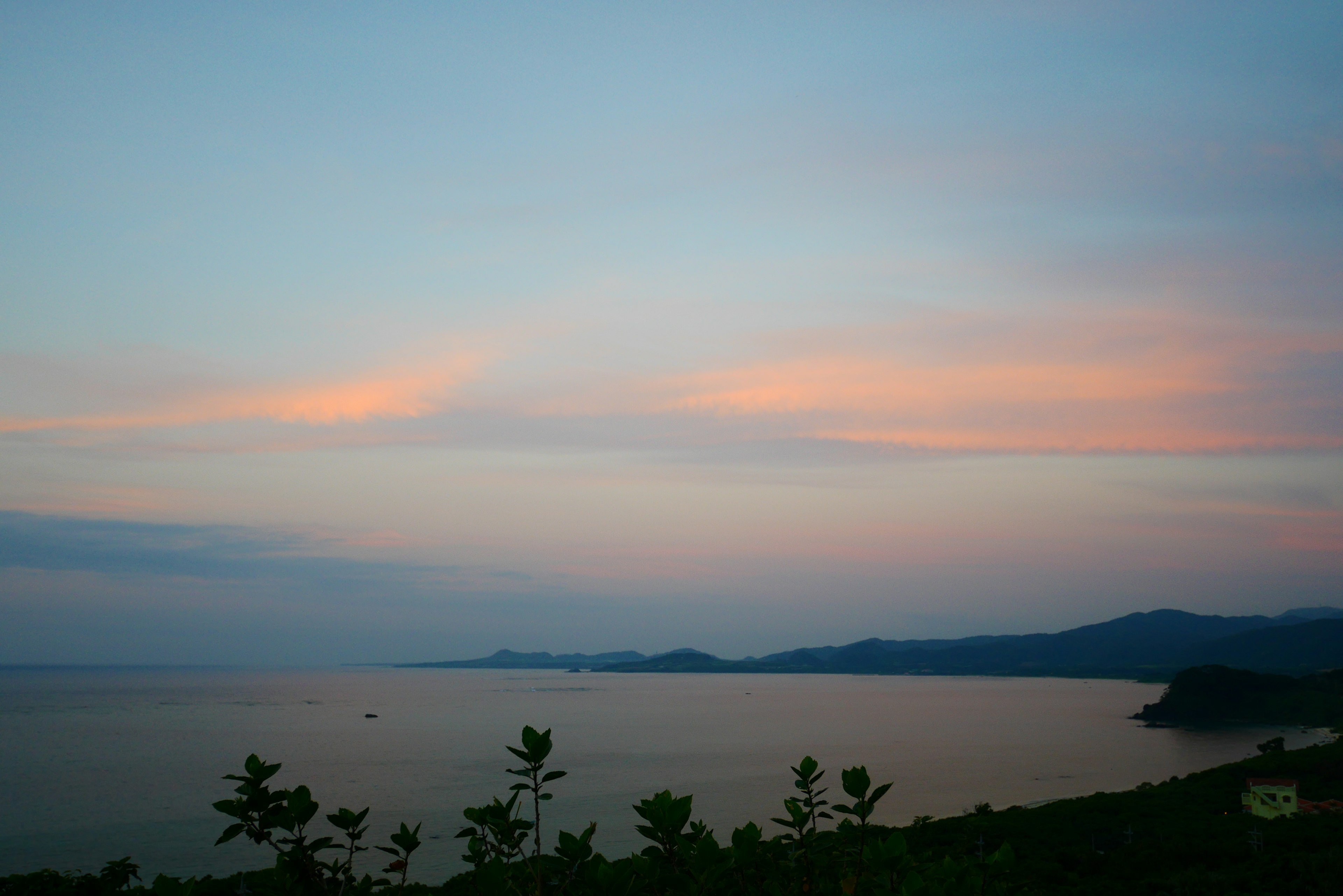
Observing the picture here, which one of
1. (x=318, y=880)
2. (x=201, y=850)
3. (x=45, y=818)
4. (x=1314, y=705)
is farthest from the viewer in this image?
(x=1314, y=705)

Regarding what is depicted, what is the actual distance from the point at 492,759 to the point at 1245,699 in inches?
3430

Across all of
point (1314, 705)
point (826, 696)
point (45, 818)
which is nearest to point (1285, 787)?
point (45, 818)

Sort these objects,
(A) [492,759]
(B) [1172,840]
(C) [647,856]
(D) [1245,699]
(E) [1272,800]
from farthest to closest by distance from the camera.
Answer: (D) [1245,699]
(A) [492,759]
(E) [1272,800]
(B) [1172,840]
(C) [647,856]

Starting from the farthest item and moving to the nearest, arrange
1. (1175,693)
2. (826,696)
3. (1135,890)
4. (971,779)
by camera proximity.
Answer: (826,696)
(1175,693)
(971,779)
(1135,890)

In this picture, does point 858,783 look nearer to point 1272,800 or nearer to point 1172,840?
point 1172,840

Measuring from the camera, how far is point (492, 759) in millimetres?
66000

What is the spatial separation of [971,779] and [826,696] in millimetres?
98923

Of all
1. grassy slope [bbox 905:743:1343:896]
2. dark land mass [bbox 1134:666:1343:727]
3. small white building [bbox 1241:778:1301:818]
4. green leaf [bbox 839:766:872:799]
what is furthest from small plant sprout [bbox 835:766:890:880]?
dark land mass [bbox 1134:666:1343:727]

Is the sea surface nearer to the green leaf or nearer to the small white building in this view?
the small white building

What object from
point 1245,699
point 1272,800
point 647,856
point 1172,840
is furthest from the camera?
point 1245,699

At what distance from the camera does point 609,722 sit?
100750 millimetres

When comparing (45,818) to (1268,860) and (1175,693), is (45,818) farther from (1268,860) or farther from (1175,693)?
(1175,693)

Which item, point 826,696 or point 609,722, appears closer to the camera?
point 609,722

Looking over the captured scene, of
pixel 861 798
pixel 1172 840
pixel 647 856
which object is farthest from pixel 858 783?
pixel 1172 840
